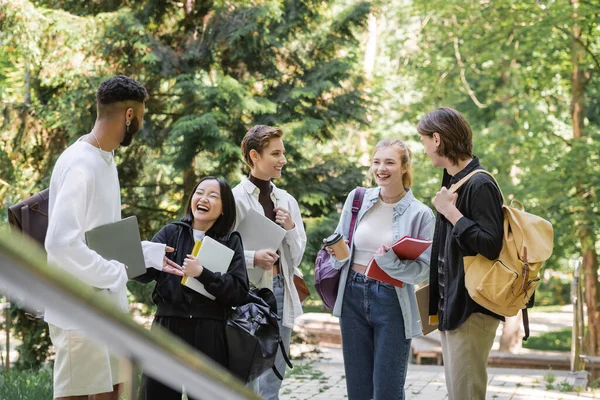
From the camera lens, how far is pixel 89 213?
3357mm

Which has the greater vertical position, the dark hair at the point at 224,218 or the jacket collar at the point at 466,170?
the jacket collar at the point at 466,170

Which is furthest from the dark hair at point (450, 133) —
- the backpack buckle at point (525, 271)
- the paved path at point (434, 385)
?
the paved path at point (434, 385)

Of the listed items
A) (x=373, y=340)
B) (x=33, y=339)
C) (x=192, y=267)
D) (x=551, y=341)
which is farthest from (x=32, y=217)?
(x=551, y=341)

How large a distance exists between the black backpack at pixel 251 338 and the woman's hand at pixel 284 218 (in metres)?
0.89

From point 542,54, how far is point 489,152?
220 cm

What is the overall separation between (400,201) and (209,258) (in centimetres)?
130

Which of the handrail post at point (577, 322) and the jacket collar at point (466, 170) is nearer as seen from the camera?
the jacket collar at point (466, 170)

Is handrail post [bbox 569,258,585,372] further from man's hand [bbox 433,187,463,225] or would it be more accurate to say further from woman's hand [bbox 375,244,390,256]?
man's hand [bbox 433,187,463,225]

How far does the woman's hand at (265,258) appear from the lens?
450 centimetres

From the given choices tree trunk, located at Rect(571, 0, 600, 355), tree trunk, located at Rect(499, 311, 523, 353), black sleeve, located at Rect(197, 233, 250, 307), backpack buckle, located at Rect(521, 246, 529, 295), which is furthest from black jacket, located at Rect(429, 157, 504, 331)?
tree trunk, located at Rect(499, 311, 523, 353)

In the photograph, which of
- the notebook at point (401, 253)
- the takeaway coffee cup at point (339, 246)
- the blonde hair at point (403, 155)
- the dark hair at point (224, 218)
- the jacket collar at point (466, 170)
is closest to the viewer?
the jacket collar at point (466, 170)

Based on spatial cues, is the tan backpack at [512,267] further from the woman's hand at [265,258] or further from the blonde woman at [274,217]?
the blonde woman at [274,217]

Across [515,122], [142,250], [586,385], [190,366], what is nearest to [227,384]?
[190,366]

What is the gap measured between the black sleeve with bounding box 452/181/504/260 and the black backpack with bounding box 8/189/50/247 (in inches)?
72.2
